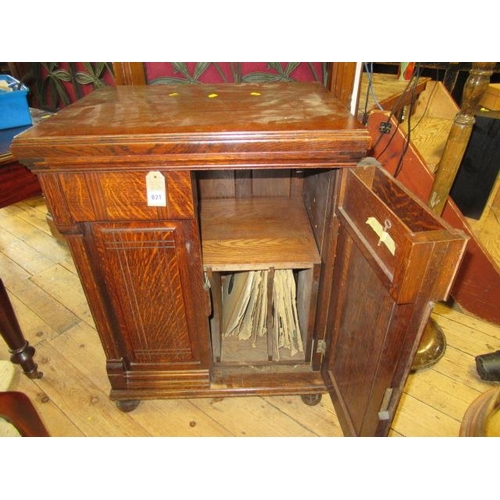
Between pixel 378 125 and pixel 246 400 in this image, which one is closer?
pixel 246 400

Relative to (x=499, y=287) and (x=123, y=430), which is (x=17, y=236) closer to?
(x=123, y=430)

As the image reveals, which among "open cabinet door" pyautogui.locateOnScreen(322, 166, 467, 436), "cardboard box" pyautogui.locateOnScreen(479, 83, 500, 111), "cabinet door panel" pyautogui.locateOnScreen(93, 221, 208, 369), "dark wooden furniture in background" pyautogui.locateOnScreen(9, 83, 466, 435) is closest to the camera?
"open cabinet door" pyautogui.locateOnScreen(322, 166, 467, 436)

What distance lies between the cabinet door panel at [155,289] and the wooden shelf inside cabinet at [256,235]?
120mm

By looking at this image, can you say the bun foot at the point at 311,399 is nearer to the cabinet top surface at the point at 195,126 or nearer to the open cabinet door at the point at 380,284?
the open cabinet door at the point at 380,284

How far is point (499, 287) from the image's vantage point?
1.43m

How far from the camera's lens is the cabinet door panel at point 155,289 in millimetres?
887

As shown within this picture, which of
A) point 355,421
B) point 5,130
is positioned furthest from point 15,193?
point 355,421

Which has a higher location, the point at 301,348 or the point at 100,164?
the point at 100,164

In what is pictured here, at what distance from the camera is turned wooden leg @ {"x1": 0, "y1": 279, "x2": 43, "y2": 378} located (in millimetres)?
1192

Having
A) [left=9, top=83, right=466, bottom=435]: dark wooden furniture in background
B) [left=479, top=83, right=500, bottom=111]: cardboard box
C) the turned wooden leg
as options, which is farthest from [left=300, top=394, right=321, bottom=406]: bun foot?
[left=479, top=83, right=500, bottom=111]: cardboard box

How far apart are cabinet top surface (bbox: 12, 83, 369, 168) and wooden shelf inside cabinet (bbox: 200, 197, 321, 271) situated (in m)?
0.39

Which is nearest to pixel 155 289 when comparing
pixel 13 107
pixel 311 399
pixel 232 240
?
pixel 232 240

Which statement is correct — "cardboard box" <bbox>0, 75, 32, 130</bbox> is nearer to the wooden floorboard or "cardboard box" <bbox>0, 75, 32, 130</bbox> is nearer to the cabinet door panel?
the cabinet door panel

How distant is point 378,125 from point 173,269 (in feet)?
3.35
